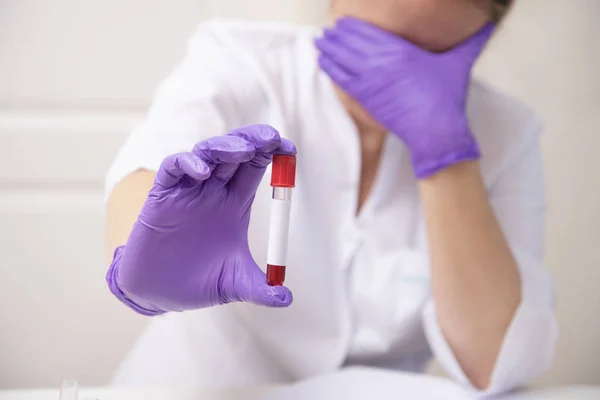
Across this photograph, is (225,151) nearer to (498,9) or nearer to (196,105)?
(196,105)

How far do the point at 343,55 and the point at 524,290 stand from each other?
1.12 feet

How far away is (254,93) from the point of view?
1.95ft

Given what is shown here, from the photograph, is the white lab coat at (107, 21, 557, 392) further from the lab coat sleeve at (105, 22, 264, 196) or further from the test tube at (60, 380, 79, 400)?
the test tube at (60, 380, 79, 400)

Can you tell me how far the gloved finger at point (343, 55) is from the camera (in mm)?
607

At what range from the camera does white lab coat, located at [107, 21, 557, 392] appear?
0.60 m

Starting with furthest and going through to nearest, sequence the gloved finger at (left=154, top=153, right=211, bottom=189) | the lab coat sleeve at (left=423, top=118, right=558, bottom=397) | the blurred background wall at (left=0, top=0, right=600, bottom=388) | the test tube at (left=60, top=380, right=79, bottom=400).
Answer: the blurred background wall at (left=0, top=0, right=600, bottom=388) < the lab coat sleeve at (left=423, top=118, right=558, bottom=397) < the test tube at (left=60, top=380, right=79, bottom=400) < the gloved finger at (left=154, top=153, right=211, bottom=189)

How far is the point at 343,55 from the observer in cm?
61

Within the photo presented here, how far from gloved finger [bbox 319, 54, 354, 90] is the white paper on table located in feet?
1.06

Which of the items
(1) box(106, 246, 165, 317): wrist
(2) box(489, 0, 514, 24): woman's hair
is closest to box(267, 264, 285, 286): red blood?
(1) box(106, 246, 165, 317): wrist

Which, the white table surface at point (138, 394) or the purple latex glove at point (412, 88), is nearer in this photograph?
the white table surface at point (138, 394)

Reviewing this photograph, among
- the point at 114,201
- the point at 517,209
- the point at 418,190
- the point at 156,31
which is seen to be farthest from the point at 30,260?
the point at 517,209

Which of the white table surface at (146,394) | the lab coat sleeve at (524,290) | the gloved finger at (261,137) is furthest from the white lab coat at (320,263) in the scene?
the gloved finger at (261,137)

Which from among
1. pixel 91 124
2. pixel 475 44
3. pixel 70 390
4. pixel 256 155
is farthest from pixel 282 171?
pixel 91 124

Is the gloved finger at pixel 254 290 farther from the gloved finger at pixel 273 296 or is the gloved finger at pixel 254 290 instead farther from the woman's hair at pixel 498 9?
the woman's hair at pixel 498 9
